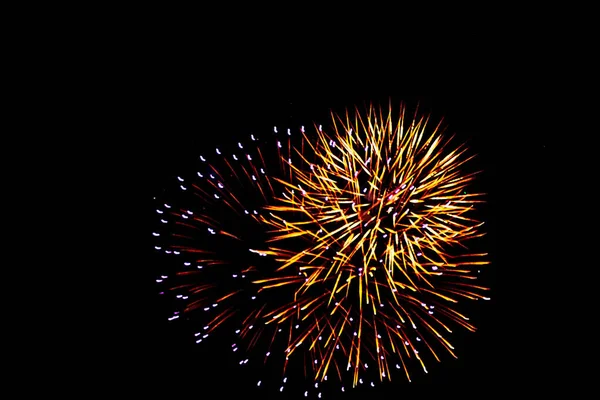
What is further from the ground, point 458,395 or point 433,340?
point 433,340

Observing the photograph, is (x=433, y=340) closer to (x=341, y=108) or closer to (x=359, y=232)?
(x=359, y=232)

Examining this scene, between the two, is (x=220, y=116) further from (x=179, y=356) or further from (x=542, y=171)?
(x=542, y=171)

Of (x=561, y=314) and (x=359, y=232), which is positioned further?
(x=561, y=314)

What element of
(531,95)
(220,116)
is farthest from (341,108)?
(531,95)

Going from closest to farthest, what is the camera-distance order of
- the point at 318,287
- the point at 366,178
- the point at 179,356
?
the point at 366,178, the point at 318,287, the point at 179,356

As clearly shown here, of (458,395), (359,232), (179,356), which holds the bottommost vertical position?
(458,395)

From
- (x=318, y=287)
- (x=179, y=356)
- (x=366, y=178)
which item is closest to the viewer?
(x=366, y=178)

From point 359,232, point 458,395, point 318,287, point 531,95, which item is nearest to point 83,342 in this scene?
point 318,287
